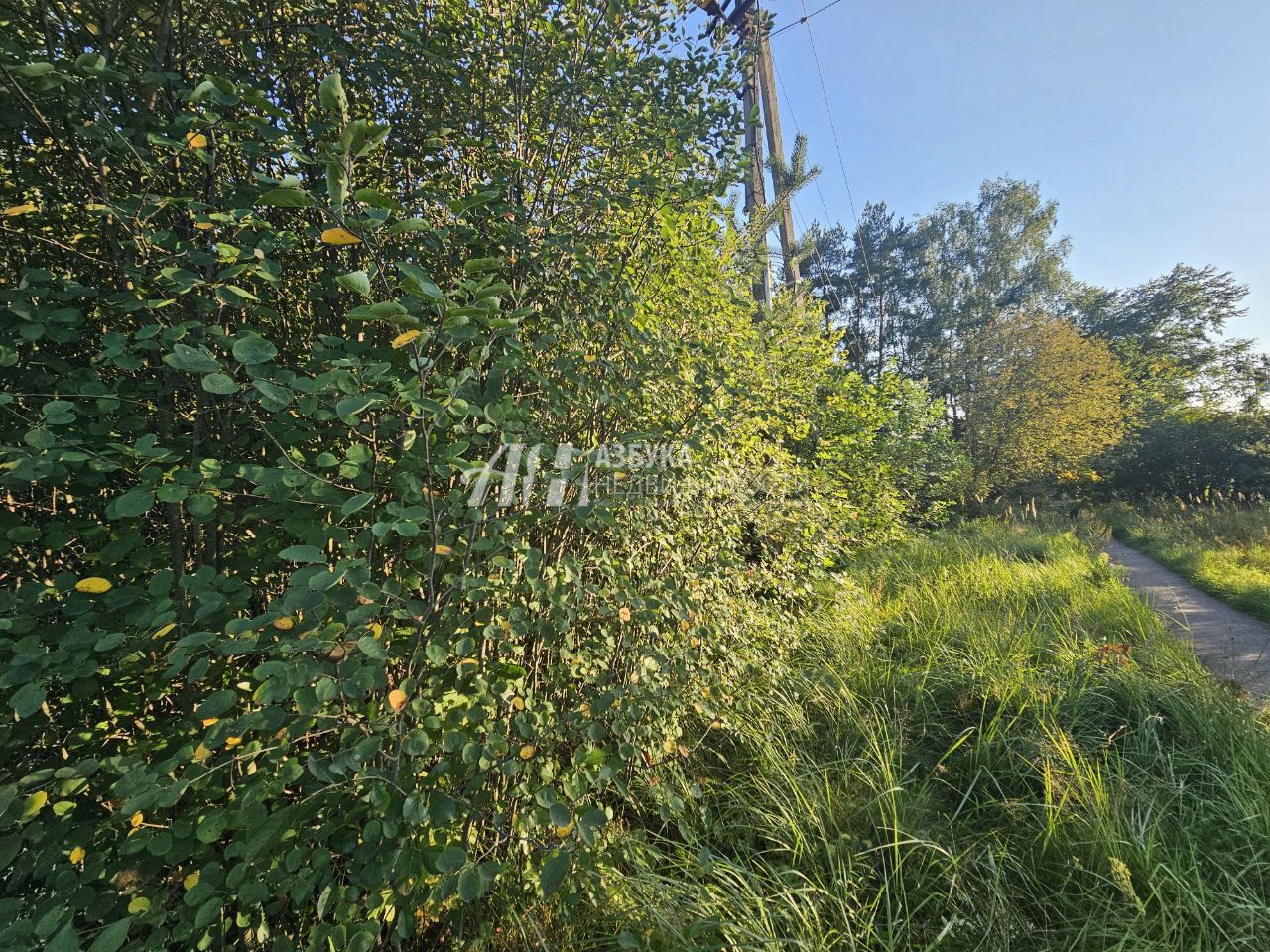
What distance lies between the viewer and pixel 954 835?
170cm

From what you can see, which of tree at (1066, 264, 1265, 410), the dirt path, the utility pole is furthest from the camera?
tree at (1066, 264, 1265, 410)

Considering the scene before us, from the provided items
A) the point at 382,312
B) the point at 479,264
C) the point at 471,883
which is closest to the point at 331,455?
the point at 382,312

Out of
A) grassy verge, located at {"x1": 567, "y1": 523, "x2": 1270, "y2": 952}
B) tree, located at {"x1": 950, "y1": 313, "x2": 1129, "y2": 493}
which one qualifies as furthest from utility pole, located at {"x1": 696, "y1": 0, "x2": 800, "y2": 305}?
tree, located at {"x1": 950, "y1": 313, "x2": 1129, "y2": 493}

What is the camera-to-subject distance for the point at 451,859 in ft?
2.79

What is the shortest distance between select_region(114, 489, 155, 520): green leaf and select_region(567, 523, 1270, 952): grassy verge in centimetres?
124

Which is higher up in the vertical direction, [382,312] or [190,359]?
[382,312]

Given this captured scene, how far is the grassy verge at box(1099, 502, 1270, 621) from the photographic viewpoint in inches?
191

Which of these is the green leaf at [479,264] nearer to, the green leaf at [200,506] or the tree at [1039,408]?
the green leaf at [200,506]

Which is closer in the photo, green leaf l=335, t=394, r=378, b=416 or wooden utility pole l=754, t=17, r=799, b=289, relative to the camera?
green leaf l=335, t=394, r=378, b=416

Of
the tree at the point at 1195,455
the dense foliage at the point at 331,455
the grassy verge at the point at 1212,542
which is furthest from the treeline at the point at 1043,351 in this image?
the dense foliage at the point at 331,455

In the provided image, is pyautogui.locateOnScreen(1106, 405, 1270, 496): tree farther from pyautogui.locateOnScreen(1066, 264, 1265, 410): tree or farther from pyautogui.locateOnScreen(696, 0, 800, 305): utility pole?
pyautogui.locateOnScreen(696, 0, 800, 305): utility pole

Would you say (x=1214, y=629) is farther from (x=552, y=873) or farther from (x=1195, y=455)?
(x=1195, y=455)

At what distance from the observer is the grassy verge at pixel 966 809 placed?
139 cm

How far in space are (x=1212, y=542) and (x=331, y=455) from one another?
36.2ft
